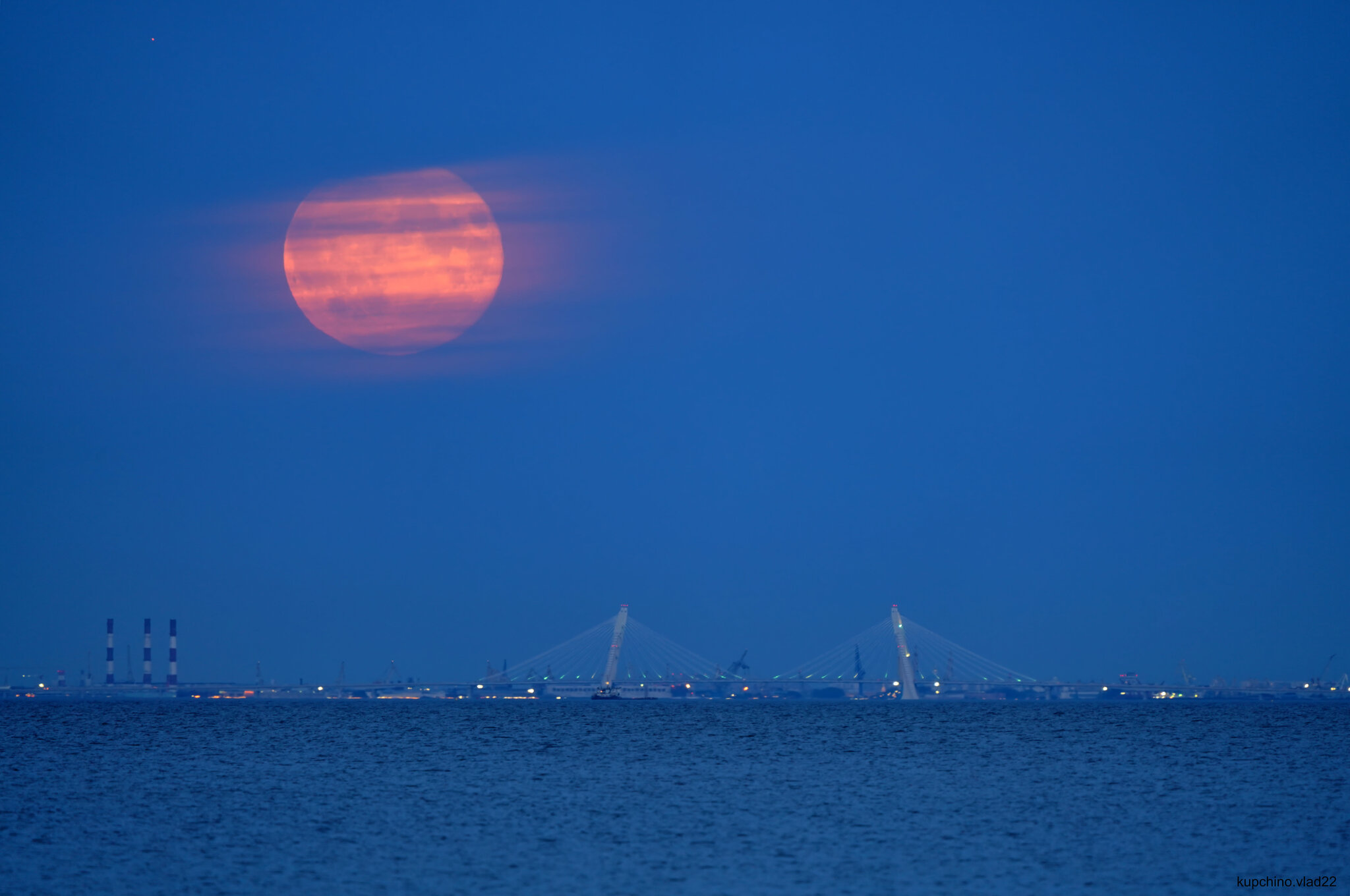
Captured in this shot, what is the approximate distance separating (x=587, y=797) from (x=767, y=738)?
124 ft

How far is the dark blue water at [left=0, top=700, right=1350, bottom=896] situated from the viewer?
2430cm

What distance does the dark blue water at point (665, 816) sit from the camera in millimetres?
24297

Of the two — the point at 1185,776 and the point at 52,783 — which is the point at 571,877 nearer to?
the point at 52,783

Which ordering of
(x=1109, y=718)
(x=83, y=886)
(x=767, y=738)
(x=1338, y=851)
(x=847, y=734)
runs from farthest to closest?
1. (x=1109, y=718)
2. (x=847, y=734)
3. (x=767, y=738)
4. (x=1338, y=851)
5. (x=83, y=886)

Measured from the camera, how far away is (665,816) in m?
33.9

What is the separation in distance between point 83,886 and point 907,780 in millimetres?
28324

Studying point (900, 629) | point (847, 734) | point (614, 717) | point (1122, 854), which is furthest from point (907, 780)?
point (900, 629)

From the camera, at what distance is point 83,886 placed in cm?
2283

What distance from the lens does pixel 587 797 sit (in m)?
39.0

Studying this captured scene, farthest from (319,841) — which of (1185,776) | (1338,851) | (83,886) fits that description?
(1185,776)

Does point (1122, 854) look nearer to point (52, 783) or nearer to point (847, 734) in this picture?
point (52, 783)

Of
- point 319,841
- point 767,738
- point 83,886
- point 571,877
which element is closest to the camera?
point 83,886

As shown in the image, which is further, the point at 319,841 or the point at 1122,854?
the point at 319,841

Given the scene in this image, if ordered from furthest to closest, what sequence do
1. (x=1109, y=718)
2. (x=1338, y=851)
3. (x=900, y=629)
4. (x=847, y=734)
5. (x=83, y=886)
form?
1. (x=900, y=629)
2. (x=1109, y=718)
3. (x=847, y=734)
4. (x=1338, y=851)
5. (x=83, y=886)
